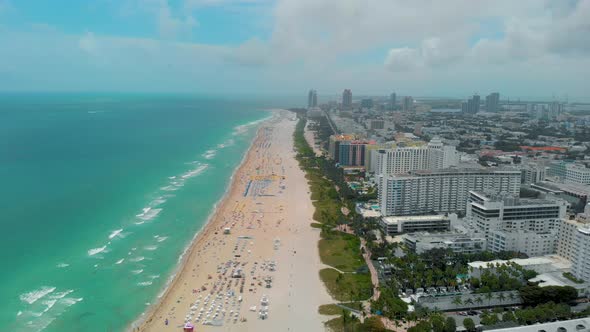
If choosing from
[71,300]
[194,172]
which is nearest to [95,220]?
[71,300]

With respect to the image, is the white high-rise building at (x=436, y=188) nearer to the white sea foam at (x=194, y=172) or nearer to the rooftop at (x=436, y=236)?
the rooftop at (x=436, y=236)

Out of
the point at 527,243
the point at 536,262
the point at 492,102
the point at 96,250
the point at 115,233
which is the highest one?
the point at 492,102

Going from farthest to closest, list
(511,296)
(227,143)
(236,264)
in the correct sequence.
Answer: (227,143)
(236,264)
(511,296)

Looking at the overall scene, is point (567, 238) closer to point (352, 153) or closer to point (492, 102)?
point (352, 153)

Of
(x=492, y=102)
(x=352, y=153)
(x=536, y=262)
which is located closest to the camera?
(x=536, y=262)

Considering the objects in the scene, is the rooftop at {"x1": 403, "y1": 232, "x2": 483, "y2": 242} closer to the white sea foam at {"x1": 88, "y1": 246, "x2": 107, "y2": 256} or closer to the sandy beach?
the sandy beach

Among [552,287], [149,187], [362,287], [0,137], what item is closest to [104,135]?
[0,137]

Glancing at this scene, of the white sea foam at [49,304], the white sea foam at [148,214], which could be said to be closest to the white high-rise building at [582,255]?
the white sea foam at [49,304]

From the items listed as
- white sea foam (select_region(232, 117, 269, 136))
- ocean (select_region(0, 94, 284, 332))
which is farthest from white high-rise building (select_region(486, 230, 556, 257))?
white sea foam (select_region(232, 117, 269, 136))
